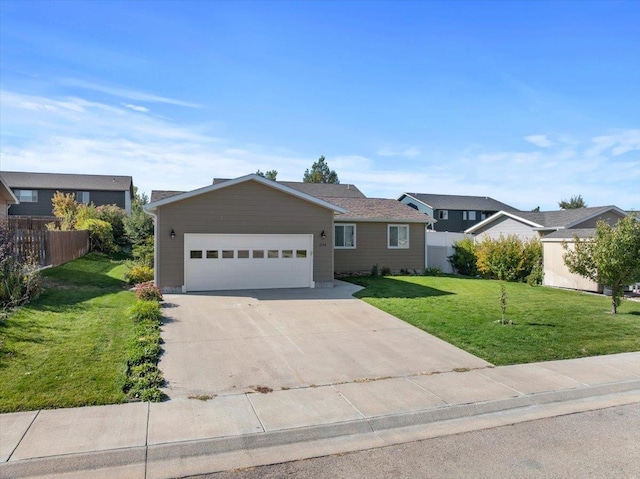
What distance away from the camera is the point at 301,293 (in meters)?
14.8

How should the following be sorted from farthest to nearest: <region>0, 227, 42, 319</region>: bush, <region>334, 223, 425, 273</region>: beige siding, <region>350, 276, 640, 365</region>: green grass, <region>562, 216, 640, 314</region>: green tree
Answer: <region>334, 223, 425, 273</region>: beige siding → <region>562, 216, 640, 314</region>: green tree → <region>0, 227, 42, 319</region>: bush → <region>350, 276, 640, 365</region>: green grass

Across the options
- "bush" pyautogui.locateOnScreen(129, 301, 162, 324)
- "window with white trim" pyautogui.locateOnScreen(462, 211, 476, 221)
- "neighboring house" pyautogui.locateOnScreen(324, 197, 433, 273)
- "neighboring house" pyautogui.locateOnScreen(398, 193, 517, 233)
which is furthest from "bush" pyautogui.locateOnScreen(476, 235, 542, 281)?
"window with white trim" pyautogui.locateOnScreen(462, 211, 476, 221)

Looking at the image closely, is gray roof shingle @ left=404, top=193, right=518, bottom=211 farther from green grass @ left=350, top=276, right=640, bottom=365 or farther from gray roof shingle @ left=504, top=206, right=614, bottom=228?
green grass @ left=350, top=276, right=640, bottom=365

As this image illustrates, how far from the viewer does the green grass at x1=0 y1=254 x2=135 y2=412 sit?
5.64 m

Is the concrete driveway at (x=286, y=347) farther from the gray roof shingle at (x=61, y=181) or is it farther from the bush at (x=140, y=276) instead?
the gray roof shingle at (x=61, y=181)

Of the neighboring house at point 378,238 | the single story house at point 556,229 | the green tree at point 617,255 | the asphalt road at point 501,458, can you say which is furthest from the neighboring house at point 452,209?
the asphalt road at point 501,458

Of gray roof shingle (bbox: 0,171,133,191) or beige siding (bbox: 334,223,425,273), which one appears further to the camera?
gray roof shingle (bbox: 0,171,133,191)

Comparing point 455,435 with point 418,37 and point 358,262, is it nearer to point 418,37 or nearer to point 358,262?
point 418,37

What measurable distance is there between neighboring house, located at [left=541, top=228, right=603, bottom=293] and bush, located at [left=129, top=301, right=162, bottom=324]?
16.1 metres

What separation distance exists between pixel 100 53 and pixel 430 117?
11872 mm

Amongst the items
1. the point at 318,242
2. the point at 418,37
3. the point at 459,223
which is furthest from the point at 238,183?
the point at 459,223

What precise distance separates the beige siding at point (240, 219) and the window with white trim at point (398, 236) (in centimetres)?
609

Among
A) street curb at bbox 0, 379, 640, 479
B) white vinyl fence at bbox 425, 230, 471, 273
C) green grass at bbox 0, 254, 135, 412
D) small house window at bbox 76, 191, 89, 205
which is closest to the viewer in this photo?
street curb at bbox 0, 379, 640, 479

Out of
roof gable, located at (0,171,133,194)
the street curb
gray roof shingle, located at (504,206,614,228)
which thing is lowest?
the street curb
